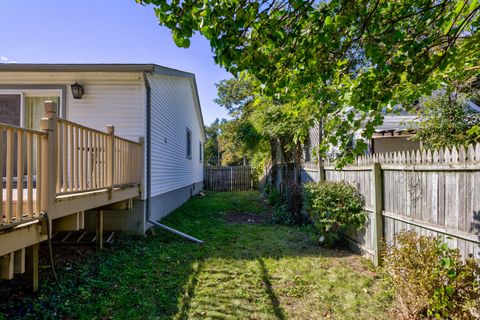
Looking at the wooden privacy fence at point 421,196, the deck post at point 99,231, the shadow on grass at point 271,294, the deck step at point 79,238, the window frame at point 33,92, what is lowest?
the shadow on grass at point 271,294

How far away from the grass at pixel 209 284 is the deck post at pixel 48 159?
126 cm

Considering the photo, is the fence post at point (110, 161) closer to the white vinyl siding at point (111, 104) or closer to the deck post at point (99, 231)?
the deck post at point (99, 231)

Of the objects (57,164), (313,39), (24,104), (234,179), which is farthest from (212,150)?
(313,39)

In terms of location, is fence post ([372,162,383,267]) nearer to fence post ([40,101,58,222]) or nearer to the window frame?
fence post ([40,101,58,222])

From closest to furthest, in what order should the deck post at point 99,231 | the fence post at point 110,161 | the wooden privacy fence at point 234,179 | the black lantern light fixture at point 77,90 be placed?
the fence post at point 110,161 → the deck post at point 99,231 → the black lantern light fixture at point 77,90 → the wooden privacy fence at point 234,179

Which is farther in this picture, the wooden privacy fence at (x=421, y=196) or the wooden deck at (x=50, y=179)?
the wooden privacy fence at (x=421, y=196)

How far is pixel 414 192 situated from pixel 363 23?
240 cm

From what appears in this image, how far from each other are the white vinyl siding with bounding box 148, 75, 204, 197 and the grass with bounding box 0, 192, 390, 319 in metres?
2.18

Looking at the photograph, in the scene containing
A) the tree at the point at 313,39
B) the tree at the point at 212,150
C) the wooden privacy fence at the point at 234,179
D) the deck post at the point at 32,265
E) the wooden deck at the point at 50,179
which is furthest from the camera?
the tree at the point at 212,150

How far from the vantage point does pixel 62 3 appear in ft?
26.0

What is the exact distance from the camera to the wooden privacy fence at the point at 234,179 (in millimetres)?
18391

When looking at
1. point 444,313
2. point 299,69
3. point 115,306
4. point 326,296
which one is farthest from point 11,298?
point 444,313

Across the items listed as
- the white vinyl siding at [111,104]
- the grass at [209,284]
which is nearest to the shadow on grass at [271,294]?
the grass at [209,284]

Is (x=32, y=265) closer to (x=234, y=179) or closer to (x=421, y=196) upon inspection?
(x=421, y=196)
